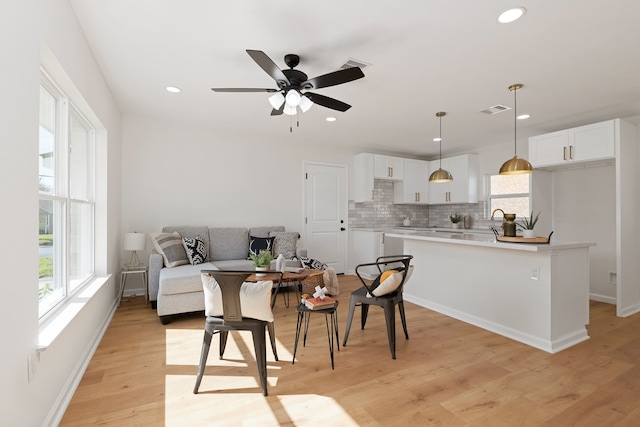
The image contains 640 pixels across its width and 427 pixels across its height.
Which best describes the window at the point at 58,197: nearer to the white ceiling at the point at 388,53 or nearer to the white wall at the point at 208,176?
the white ceiling at the point at 388,53

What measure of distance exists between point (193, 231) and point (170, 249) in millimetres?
578

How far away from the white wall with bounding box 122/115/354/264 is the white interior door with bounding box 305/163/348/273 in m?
0.20

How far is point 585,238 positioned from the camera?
15.3 feet

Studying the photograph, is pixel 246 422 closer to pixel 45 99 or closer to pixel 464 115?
pixel 45 99

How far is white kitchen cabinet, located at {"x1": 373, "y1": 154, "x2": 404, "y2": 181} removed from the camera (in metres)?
6.25

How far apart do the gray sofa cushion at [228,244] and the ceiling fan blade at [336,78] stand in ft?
9.53

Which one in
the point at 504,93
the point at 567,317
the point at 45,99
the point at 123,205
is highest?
the point at 504,93

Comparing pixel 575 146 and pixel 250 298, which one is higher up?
pixel 575 146

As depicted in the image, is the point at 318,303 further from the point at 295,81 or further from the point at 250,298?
the point at 295,81

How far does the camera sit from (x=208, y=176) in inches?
197

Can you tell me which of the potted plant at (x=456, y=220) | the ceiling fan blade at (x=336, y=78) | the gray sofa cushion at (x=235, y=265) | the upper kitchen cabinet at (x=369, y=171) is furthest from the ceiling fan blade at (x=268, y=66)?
the potted plant at (x=456, y=220)

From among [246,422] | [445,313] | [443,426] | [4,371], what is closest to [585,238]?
[445,313]

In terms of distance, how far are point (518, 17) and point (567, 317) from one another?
266 cm

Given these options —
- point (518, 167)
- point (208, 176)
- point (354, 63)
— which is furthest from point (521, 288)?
point (208, 176)
